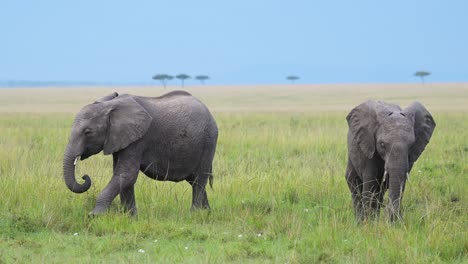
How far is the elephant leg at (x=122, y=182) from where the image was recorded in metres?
8.91

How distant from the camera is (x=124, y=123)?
910cm

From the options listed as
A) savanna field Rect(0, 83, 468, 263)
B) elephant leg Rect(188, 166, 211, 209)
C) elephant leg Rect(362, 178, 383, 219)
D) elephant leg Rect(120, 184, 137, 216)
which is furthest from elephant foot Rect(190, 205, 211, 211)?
elephant leg Rect(362, 178, 383, 219)

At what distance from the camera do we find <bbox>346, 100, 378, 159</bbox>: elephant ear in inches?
341

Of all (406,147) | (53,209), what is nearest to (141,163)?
(53,209)

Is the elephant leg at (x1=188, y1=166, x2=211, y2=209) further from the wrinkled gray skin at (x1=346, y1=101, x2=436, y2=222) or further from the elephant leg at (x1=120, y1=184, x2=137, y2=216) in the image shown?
the wrinkled gray skin at (x1=346, y1=101, x2=436, y2=222)

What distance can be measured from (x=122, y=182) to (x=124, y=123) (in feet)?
2.43

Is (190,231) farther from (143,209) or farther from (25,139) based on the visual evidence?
(25,139)

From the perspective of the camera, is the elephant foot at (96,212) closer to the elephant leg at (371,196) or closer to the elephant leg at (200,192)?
the elephant leg at (200,192)

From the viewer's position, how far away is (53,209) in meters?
9.20

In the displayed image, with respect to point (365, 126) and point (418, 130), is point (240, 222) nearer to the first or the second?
Answer: point (365, 126)

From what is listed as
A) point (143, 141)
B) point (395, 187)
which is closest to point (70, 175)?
point (143, 141)

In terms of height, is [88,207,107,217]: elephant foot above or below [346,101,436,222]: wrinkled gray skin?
below

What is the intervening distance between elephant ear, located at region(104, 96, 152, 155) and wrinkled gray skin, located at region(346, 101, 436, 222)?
8.66ft

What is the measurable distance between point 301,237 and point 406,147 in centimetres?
154
